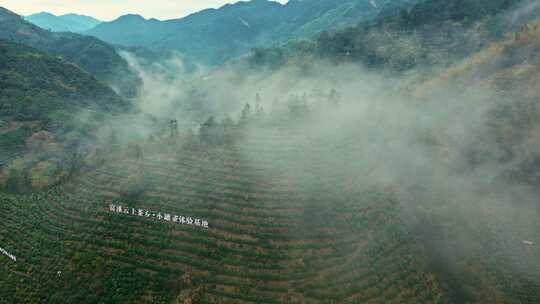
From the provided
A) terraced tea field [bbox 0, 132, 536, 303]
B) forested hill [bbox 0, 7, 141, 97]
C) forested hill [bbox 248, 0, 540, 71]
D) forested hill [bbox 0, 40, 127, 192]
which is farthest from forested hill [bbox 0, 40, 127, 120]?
forested hill [bbox 248, 0, 540, 71]

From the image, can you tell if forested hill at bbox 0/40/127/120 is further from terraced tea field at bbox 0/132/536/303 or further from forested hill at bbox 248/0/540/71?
forested hill at bbox 248/0/540/71

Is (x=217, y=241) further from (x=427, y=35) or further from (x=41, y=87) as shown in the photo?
(x=427, y=35)

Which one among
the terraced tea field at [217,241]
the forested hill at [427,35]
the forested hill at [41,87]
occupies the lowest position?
the terraced tea field at [217,241]

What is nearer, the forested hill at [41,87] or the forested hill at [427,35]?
the forested hill at [427,35]

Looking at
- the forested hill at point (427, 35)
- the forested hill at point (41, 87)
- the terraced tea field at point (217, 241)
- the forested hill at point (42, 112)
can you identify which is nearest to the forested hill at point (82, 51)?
the forested hill at point (41, 87)

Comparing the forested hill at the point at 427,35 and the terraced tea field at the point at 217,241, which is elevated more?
the forested hill at the point at 427,35

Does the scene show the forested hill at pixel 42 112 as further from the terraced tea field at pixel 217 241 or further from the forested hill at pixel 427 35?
the forested hill at pixel 427 35

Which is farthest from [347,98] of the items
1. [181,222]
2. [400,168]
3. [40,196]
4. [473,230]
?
[40,196]
